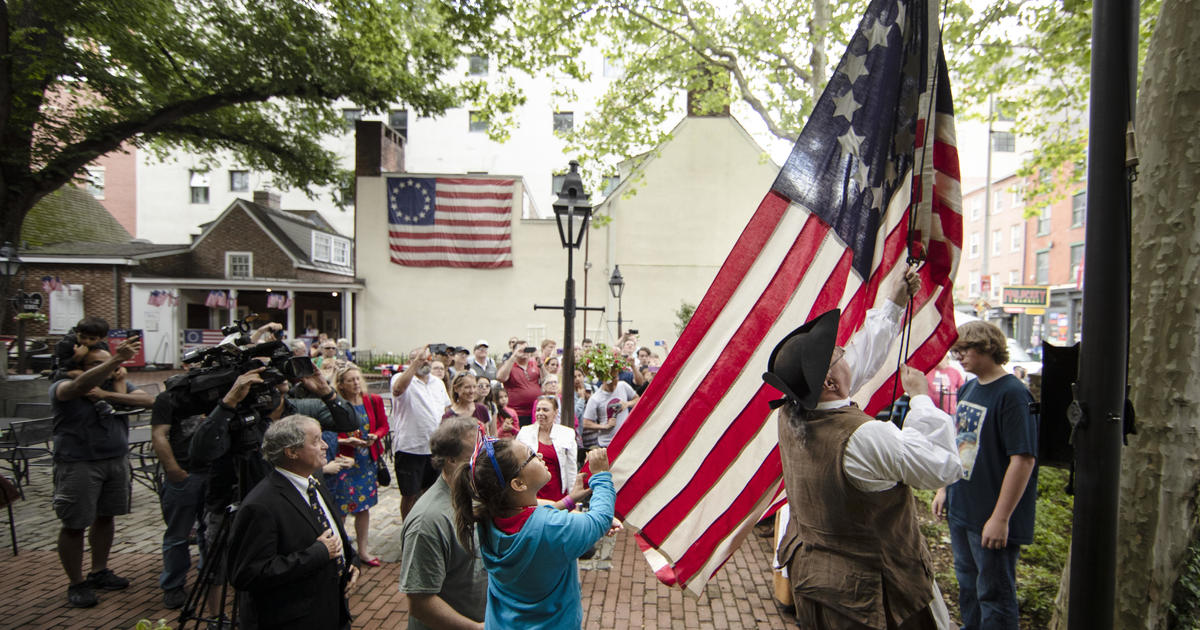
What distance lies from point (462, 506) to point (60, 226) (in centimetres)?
3148

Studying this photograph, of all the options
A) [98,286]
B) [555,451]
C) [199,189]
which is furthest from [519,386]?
[199,189]

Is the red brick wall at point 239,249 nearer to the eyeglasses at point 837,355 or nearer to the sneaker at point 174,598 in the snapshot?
the sneaker at point 174,598

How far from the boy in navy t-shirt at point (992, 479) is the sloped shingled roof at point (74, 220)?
2734 centimetres

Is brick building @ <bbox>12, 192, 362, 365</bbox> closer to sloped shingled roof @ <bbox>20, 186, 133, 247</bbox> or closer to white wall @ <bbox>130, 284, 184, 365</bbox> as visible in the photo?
white wall @ <bbox>130, 284, 184, 365</bbox>

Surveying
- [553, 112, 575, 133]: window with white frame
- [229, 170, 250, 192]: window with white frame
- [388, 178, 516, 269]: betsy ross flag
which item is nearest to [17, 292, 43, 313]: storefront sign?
[229, 170, 250, 192]: window with white frame

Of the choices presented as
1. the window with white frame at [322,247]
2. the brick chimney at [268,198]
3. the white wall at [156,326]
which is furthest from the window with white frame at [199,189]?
the white wall at [156,326]

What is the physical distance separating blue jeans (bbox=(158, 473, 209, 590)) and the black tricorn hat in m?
4.42

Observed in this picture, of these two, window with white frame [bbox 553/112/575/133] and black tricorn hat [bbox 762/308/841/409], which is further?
window with white frame [bbox 553/112/575/133]

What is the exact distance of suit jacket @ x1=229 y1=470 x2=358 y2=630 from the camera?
2.66 metres

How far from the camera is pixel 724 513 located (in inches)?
96.7

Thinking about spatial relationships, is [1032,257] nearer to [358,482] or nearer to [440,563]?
[358,482]

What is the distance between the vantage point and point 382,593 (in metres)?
4.88

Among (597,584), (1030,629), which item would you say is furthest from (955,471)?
(597,584)

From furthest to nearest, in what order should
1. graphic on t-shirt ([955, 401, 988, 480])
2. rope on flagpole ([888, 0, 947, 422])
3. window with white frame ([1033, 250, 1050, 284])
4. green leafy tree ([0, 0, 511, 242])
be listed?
1. window with white frame ([1033, 250, 1050, 284])
2. green leafy tree ([0, 0, 511, 242])
3. graphic on t-shirt ([955, 401, 988, 480])
4. rope on flagpole ([888, 0, 947, 422])
